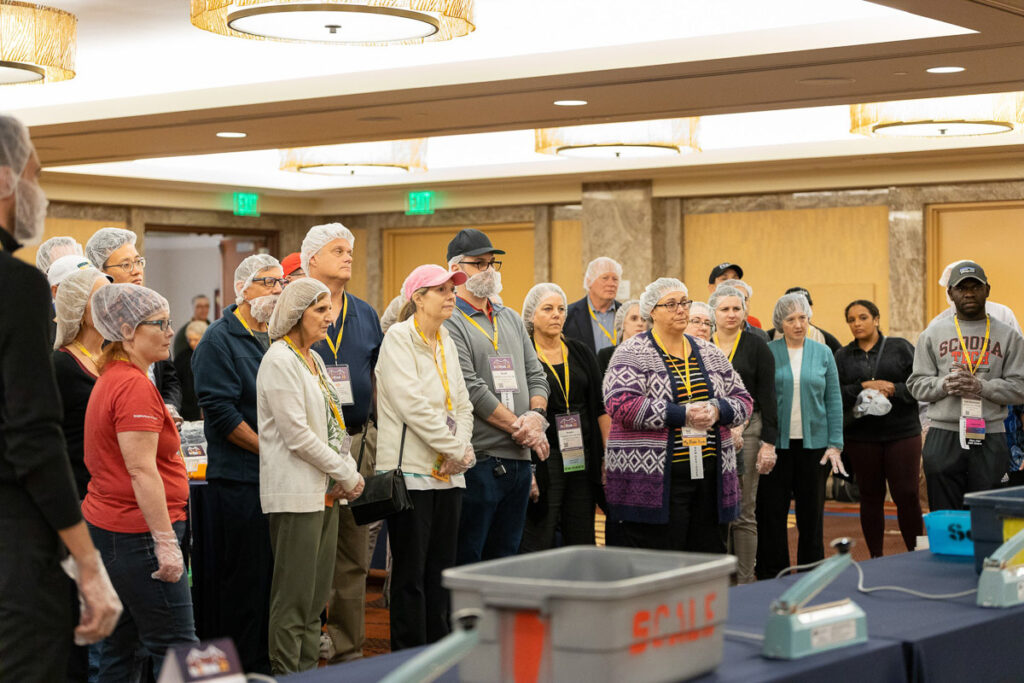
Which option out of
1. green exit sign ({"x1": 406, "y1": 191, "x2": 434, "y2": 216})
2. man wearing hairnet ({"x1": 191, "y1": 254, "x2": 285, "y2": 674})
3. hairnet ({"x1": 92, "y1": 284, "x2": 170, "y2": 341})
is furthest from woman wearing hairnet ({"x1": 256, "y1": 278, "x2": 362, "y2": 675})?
green exit sign ({"x1": 406, "y1": 191, "x2": 434, "y2": 216})

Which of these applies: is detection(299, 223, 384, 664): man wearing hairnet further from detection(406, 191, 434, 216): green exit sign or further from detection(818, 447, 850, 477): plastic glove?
detection(406, 191, 434, 216): green exit sign

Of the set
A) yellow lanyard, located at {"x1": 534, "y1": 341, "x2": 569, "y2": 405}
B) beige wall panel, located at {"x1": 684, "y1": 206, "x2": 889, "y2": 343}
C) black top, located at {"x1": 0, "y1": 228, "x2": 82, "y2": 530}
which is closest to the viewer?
black top, located at {"x1": 0, "y1": 228, "x2": 82, "y2": 530}

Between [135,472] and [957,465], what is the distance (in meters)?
3.80

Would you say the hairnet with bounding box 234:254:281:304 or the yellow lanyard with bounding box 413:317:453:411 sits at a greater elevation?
the hairnet with bounding box 234:254:281:304

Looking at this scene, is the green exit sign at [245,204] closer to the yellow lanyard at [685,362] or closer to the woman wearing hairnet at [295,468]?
the yellow lanyard at [685,362]

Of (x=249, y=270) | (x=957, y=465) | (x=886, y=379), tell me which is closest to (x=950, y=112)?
(x=886, y=379)

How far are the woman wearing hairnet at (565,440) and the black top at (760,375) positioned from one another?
83 centimetres

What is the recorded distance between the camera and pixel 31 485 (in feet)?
6.93

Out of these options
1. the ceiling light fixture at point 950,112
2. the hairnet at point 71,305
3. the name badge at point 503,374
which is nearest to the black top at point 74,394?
the hairnet at point 71,305

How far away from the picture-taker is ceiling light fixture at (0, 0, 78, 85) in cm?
573

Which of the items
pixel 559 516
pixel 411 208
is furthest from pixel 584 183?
pixel 559 516

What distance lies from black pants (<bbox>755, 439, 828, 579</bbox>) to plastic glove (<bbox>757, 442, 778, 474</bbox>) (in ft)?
0.95

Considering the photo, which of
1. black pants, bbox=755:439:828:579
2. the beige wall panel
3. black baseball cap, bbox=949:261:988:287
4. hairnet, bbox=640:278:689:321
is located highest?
the beige wall panel

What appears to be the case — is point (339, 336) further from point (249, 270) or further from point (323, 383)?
point (323, 383)
